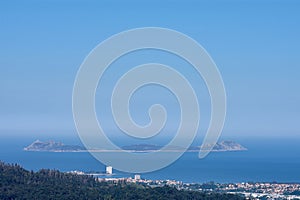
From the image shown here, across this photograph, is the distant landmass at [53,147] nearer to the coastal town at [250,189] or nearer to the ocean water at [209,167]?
the ocean water at [209,167]

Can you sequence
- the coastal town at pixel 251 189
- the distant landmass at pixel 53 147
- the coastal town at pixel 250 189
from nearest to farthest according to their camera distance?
the coastal town at pixel 250 189 < the coastal town at pixel 251 189 < the distant landmass at pixel 53 147

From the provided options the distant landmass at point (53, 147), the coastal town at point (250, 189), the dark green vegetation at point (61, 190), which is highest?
the distant landmass at point (53, 147)

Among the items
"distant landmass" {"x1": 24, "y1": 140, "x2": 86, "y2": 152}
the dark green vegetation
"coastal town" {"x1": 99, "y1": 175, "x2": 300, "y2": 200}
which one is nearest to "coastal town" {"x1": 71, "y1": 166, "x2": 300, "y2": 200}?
"coastal town" {"x1": 99, "y1": 175, "x2": 300, "y2": 200}

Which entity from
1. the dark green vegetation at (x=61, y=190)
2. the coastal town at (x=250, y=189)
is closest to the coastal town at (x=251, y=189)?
the coastal town at (x=250, y=189)

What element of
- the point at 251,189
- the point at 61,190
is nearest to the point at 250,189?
the point at 251,189

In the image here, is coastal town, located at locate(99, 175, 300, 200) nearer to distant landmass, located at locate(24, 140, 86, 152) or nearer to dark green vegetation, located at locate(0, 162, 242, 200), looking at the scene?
dark green vegetation, located at locate(0, 162, 242, 200)

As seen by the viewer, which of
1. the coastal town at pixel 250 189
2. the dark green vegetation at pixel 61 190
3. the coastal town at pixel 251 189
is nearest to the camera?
the dark green vegetation at pixel 61 190

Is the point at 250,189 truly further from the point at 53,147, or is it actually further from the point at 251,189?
the point at 53,147

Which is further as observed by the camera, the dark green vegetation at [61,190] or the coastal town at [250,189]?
the coastal town at [250,189]

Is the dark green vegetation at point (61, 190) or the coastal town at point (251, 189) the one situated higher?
the coastal town at point (251, 189)
